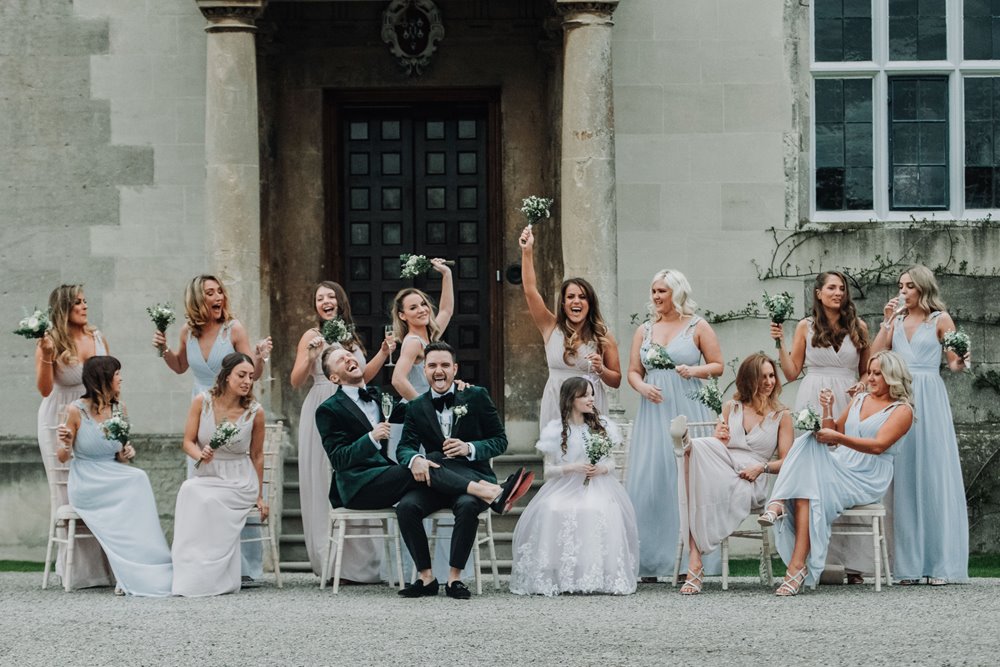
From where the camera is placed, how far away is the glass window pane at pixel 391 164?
1552 centimetres

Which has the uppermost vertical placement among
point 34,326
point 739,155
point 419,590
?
point 739,155

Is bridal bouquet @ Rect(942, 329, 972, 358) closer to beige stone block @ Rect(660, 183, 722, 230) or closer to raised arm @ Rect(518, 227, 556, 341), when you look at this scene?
raised arm @ Rect(518, 227, 556, 341)

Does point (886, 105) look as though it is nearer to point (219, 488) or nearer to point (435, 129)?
point (435, 129)

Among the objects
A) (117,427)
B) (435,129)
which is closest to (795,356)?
(117,427)

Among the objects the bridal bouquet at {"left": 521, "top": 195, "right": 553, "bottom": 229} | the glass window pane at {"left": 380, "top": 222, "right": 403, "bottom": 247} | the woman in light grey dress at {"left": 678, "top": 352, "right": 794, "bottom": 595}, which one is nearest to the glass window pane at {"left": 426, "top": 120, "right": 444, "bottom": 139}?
the glass window pane at {"left": 380, "top": 222, "right": 403, "bottom": 247}

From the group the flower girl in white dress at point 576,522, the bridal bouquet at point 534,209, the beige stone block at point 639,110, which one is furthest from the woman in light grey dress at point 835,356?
the beige stone block at point 639,110

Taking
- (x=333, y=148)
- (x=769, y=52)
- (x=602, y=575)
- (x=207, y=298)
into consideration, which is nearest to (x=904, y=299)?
(x=602, y=575)

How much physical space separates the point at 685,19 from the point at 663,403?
4128 millimetres

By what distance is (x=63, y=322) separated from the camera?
1190 centimetres

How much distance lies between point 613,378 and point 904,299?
1998 mm

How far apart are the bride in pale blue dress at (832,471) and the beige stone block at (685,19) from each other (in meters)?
4.49

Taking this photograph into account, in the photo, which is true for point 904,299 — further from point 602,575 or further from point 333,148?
point 333,148

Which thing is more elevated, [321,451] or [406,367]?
[406,367]

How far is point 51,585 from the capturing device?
1189 cm
